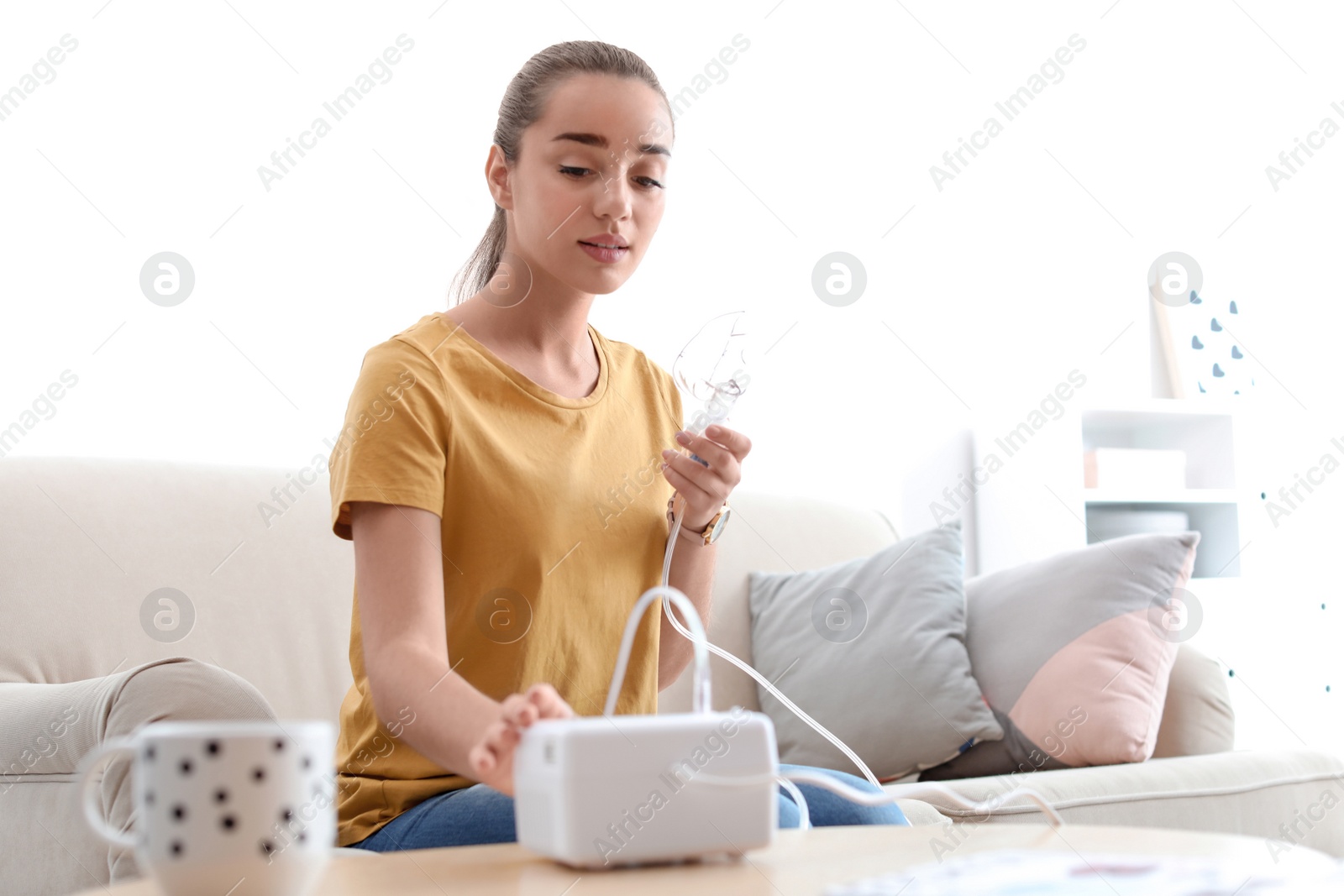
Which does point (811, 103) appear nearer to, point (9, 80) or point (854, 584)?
point (854, 584)

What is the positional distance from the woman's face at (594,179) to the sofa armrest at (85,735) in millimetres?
516

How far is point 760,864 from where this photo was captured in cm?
63

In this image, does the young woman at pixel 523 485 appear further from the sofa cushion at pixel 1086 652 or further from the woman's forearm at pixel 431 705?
the sofa cushion at pixel 1086 652

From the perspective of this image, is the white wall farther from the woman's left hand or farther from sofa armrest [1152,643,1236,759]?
the woman's left hand

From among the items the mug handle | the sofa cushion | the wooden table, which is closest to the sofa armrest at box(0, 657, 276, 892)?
the wooden table

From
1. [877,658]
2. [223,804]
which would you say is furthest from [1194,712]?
[223,804]

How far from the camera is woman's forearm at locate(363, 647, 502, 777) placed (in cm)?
81

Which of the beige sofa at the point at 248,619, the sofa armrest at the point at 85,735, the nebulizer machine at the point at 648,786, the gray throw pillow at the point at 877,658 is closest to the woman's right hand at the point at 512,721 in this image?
the nebulizer machine at the point at 648,786

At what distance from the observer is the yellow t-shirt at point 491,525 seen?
100 cm

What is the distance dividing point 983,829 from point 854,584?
125 centimetres

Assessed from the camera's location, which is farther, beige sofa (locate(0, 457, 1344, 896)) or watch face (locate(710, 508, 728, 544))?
beige sofa (locate(0, 457, 1344, 896))

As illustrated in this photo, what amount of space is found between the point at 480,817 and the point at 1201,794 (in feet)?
3.95

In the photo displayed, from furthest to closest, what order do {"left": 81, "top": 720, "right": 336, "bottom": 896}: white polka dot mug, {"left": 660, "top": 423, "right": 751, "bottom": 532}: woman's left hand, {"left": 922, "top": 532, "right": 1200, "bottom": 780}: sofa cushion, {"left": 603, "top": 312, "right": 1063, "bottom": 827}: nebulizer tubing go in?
{"left": 922, "top": 532, "right": 1200, "bottom": 780}: sofa cushion
{"left": 660, "top": 423, "right": 751, "bottom": 532}: woman's left hand
{"left": 603, "top": 312, "right": 1063, "bottom": 827}: nebulizer tubing
{"left": 81, "top": 720, "right": 336, "bottom": 896}: white polka dot mug

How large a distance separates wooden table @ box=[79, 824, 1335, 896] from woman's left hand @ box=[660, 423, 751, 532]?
39 centimetres
